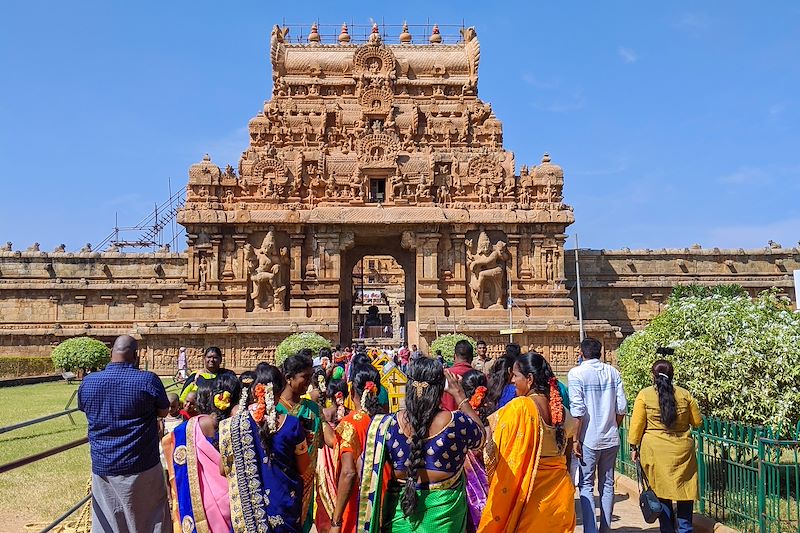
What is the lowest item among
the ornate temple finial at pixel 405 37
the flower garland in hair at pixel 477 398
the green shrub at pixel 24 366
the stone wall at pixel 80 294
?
the green shrub at pixel 24 366

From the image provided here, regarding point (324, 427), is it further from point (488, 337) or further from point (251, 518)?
point (488, 337)

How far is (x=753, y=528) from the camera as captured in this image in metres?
7.83

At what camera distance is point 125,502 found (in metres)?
5.94

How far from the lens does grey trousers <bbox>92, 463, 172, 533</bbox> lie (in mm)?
5938

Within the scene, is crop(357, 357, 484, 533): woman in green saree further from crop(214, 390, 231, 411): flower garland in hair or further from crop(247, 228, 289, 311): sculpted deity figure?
crop(247, 228, 289, 311): sculpted deity figure

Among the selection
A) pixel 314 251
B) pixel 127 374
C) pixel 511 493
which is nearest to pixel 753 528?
pixel 511 493

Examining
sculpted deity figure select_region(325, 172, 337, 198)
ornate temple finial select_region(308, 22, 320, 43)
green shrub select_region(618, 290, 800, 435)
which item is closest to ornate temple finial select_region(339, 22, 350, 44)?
ornate temple finial select_region(308, 22, 320, 43)

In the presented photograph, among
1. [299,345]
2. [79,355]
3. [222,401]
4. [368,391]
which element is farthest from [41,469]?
[79,355]

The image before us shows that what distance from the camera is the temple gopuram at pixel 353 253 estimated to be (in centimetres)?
2756

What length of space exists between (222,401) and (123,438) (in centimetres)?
96

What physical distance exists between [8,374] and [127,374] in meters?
25.2

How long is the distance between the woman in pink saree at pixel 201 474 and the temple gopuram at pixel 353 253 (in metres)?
20.0

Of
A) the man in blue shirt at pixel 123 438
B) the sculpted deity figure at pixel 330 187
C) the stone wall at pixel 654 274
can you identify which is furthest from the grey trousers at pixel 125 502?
the stone wall at pixel 654 274

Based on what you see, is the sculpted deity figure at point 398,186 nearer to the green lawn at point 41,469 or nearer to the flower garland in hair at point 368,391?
the green lawn at point 41,469
